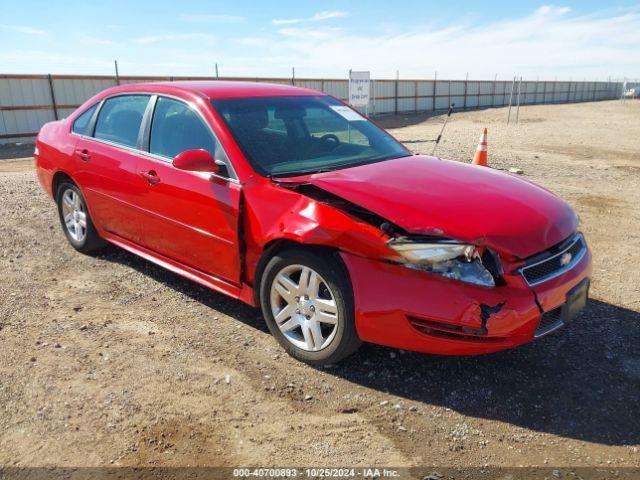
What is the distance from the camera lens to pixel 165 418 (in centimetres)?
278

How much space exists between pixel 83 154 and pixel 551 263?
4.00 m

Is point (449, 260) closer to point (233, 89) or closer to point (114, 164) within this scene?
point (233, 89)

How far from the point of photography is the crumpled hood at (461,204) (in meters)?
2.79

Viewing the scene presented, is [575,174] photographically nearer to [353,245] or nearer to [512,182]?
[512,182]

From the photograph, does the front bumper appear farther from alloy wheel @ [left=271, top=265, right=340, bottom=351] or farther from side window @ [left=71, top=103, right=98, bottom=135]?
side window @ [left=71, top=103, right=98, bottom=135]

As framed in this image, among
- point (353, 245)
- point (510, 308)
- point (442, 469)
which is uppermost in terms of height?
point (353, 245)

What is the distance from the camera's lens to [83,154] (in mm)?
4707

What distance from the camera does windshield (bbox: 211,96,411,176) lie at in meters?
3.53

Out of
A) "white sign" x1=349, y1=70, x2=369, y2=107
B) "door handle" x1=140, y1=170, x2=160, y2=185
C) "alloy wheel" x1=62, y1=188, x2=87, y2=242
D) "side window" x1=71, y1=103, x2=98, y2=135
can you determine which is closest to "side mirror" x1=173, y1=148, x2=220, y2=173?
"door handle" x1=140, y1=170, x2=160, y2=185

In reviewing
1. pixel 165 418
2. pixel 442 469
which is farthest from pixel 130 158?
pixel 442 469

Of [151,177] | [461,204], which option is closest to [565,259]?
[461,204]

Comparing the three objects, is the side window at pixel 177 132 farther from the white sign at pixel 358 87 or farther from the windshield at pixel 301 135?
the white sign at pixel 358 87

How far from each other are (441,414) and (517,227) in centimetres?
111

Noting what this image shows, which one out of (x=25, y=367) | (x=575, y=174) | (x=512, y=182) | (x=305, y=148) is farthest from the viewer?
→ (x=575, y=174)
